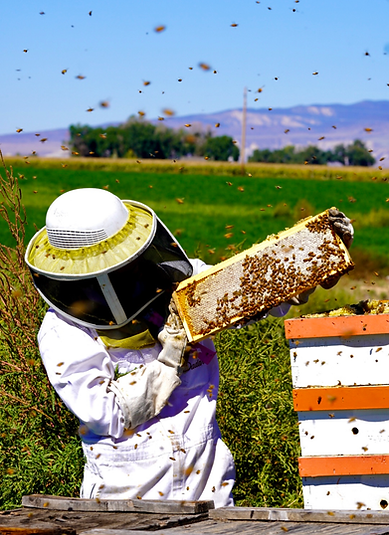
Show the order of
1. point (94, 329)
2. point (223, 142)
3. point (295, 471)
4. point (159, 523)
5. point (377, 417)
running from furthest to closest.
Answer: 1. point (223, 142)
2. point (295, 471)
3. point (94, 329)
4. point (377, 417)
5. point (159, 523)

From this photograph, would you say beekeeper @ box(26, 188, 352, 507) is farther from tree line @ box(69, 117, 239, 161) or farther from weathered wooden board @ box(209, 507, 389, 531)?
tree line @ box(69, 117, 239, 161)

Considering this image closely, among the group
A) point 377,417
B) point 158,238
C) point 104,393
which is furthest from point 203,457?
point 158,238

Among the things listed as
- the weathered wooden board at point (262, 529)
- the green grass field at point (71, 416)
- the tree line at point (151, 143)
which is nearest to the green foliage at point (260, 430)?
the green grass field at point (71, 416)

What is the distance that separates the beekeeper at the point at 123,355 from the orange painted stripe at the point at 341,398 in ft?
1.95

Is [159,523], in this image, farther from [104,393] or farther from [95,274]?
[95,274]

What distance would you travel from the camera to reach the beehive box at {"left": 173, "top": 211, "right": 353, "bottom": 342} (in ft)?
11.1

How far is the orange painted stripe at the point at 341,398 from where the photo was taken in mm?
3295

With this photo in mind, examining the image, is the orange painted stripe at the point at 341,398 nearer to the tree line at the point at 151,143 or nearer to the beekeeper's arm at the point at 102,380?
the beekeeper's arm at the point at 102,380

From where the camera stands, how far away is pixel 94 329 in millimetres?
3566

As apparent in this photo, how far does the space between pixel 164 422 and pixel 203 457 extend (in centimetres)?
29

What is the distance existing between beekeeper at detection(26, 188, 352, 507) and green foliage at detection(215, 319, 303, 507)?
1343 millimetres

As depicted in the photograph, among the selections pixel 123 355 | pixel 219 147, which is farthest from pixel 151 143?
pixel 123 355

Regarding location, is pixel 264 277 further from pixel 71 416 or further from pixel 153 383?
pixel 71 416

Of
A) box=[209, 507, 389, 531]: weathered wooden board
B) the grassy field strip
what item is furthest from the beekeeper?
the grassy field strip
